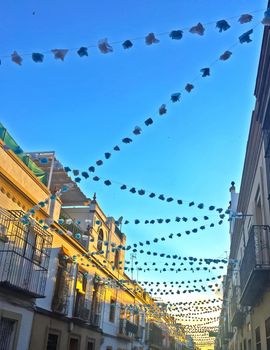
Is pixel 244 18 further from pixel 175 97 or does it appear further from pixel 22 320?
→ pixel 22 320

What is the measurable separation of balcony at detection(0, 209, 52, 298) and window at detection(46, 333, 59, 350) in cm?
244

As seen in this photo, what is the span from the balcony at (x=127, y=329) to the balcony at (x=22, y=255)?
11258 mm

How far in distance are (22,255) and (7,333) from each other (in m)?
2.19

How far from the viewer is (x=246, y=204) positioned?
14.0 meters

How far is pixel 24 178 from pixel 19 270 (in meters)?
2.79

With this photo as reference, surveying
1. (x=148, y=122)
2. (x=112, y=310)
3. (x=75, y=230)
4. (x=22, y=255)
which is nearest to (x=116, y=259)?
(x=112, y=310)

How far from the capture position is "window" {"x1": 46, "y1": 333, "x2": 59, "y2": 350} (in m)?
14.8

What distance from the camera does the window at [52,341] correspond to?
48.5ft

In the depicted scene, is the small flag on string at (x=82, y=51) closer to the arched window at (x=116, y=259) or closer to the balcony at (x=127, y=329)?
the arched window at (x=116, y=259)

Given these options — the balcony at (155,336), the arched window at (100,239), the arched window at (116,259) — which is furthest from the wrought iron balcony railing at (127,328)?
the balcony at (155,336)

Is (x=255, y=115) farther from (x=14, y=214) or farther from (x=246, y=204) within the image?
(x=14, y=214)

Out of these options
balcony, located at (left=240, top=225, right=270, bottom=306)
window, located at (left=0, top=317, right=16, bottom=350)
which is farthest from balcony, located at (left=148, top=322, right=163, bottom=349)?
balcony, located at (left=240, top=225, right=270, bottom=306)

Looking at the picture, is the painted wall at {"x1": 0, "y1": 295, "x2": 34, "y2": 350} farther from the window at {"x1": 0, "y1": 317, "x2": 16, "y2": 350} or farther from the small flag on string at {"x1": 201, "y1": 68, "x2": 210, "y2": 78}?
the small flag on string at {"x1": 201, "y1": 68, "x2": 210, "y2": 78}

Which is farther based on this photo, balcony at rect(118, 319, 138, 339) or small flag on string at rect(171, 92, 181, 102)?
balcony at rect(118, 319, 138, 339)
